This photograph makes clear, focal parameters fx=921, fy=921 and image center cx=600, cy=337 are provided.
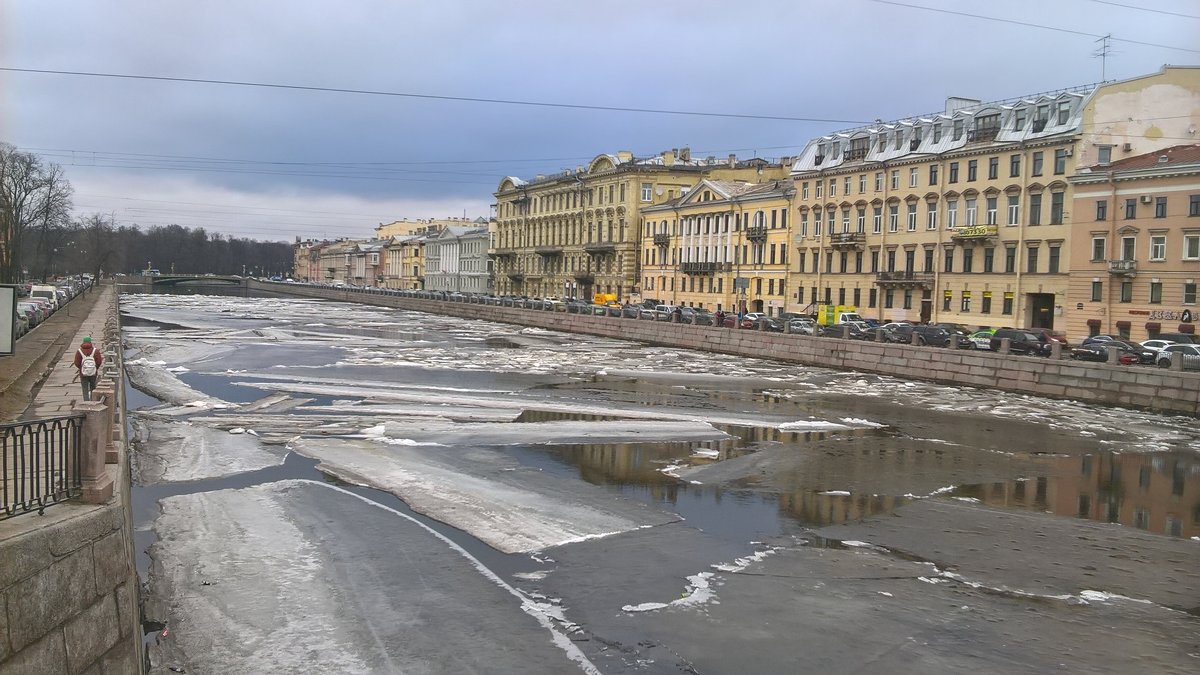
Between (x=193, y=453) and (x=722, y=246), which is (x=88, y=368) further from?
(x=722, y=246)

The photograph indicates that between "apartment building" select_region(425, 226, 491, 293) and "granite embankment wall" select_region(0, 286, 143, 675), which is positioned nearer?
"granite embankment wall" select_region(0, 286, 143, 675)

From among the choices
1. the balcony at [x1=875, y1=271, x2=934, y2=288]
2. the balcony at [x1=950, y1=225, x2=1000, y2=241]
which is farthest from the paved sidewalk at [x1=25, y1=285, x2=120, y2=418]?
the balcony at [x1=875, y1=271, x2=934, y2=288]

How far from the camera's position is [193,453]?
685 inches

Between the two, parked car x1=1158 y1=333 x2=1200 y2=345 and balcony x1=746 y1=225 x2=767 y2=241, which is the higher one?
balcony x1=746 y1=225 x2=767 y2=241

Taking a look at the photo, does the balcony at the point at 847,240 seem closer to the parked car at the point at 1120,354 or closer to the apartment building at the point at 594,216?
the apartment building at the point at 594,216

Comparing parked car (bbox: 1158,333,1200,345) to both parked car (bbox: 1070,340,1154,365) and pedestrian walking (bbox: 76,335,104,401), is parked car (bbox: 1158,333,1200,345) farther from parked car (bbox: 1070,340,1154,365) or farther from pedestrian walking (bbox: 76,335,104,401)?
pedestrian walking (bbox: 76,335,104,401)

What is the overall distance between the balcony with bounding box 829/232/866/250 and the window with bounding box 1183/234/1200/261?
2273 centimetres

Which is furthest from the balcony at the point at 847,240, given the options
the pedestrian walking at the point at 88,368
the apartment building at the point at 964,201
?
the pedestrian walking at the point at 88,368

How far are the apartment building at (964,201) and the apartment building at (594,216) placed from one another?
21.1m

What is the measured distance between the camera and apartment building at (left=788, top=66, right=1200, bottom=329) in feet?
164

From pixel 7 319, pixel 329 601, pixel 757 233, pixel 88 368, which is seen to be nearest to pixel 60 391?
pixel 88 368

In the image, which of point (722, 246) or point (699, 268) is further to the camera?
point (699, 268)

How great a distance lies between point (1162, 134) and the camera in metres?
49.8

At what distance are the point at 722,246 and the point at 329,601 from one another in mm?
70947
